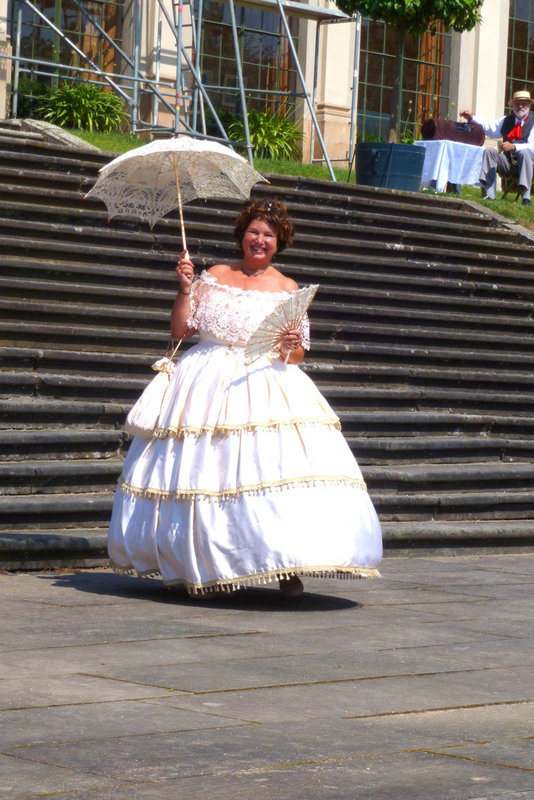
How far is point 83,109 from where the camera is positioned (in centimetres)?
1892

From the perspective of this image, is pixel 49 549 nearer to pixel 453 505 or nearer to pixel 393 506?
pixel 393 506

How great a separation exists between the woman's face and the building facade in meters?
10.5

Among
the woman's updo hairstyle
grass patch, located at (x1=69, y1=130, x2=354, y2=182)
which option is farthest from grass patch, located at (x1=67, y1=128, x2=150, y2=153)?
the woman's updo hairstyle

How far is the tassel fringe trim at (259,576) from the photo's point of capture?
20.6ft

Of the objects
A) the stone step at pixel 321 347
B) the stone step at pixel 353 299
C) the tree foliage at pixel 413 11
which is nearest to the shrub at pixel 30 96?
the tree foliage at pixel 413 11

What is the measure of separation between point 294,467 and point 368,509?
43 centimetres

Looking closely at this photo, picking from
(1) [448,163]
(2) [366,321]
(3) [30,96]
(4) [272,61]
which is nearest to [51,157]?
(2) [366,321]

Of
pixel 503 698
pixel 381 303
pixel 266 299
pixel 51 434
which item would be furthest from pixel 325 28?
pixel 503 698

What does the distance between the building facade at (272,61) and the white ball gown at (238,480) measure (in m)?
10.8

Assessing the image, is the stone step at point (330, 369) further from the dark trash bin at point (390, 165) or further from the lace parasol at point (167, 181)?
the dark trash bin at point (390, 165)

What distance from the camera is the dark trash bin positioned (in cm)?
1552

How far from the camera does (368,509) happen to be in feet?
21.6

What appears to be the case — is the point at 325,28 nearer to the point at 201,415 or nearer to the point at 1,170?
the point at 1,170

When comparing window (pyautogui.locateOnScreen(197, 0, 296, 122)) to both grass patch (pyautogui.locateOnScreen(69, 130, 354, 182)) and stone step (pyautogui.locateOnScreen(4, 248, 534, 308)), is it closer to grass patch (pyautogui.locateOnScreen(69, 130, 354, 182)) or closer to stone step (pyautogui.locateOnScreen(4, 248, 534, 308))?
grass patch (pyautogui.locateOnScreen(69, 130, 354, 182))
